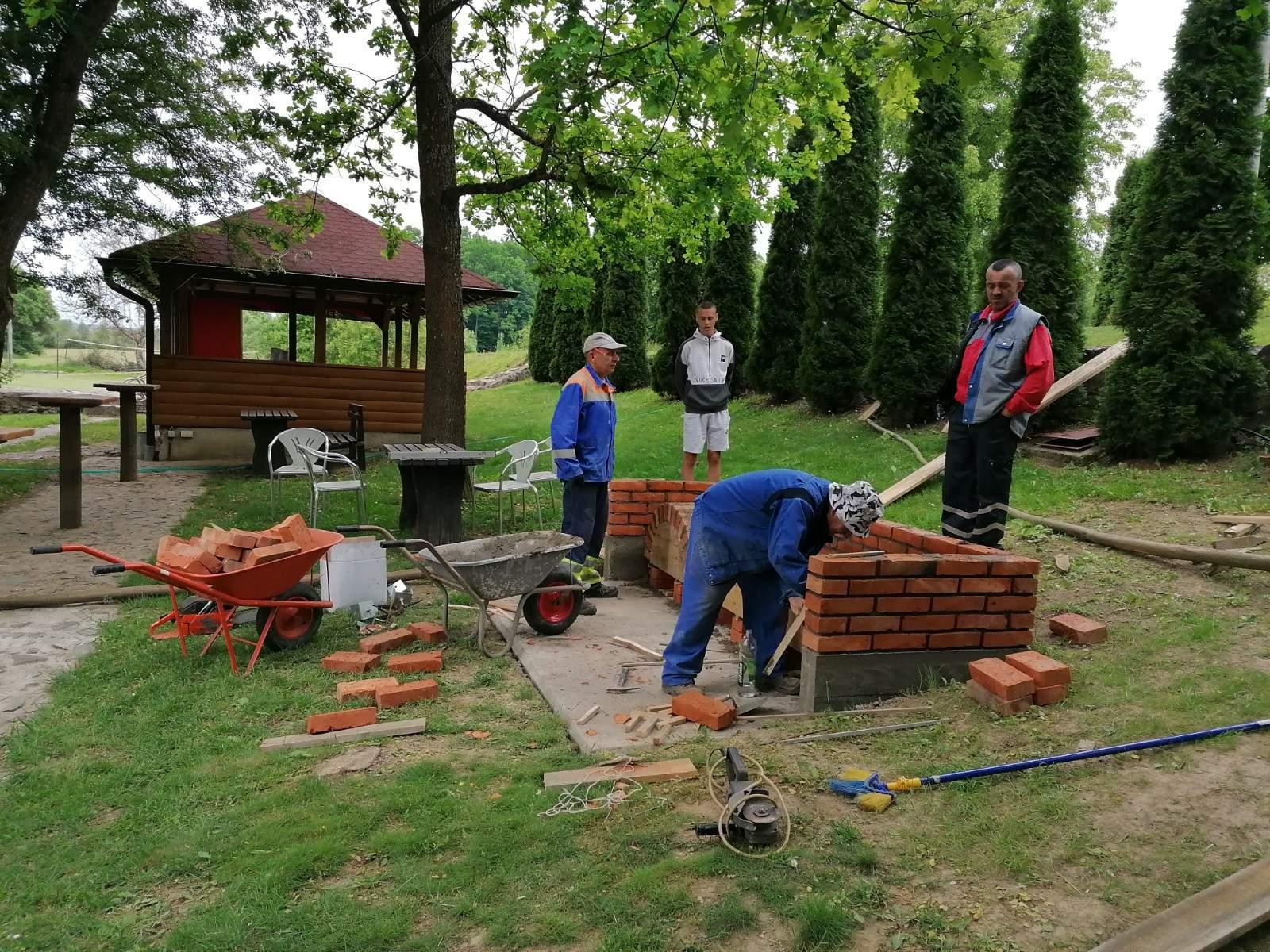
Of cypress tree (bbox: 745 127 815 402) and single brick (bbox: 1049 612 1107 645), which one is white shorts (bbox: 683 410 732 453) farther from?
cypress tree (bbox: 745 127 815 402)

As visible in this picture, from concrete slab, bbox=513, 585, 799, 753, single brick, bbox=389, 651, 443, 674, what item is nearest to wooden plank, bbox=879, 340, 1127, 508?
concrete slab, bbox=513, 585, 799, 753

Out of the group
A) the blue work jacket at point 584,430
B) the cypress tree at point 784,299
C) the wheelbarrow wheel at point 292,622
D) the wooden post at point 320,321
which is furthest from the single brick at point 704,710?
the wooden post at point 320,321

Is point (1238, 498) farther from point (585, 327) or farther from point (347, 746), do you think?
point (585, 327)

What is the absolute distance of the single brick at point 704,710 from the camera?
3.56m

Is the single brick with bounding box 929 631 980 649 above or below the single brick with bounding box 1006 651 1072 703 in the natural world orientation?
above

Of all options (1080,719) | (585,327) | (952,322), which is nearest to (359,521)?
(1080,719)

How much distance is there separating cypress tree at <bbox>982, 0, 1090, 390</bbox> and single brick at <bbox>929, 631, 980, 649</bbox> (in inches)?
262

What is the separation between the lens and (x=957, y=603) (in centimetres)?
383

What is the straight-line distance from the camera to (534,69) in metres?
5.19

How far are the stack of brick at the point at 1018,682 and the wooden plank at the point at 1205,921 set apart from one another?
1.24 m

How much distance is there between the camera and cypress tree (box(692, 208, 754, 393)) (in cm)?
1590

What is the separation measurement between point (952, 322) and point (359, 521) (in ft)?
25.0

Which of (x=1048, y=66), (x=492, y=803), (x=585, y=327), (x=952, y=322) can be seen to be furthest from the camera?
(x=585, y=327)

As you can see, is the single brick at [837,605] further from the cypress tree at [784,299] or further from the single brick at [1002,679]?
the cypress tree at [784,299]
